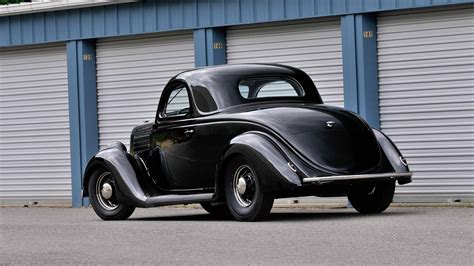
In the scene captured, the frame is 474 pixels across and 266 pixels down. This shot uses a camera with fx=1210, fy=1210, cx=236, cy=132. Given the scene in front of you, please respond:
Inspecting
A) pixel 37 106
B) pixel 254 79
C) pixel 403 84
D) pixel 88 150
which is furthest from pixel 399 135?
pixel 37 106

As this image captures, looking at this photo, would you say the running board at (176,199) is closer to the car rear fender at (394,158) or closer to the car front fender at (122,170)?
the car front fender at (122,170)

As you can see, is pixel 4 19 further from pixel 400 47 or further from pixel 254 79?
pixel 254 79

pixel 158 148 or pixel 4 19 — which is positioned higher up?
pixel 4 19

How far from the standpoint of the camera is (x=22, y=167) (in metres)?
23.7

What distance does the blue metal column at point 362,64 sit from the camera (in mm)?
18547

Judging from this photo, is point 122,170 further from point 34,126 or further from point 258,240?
point 34,126

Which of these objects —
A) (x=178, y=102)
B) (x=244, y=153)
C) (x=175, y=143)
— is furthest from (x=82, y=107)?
(x=244, y=153)

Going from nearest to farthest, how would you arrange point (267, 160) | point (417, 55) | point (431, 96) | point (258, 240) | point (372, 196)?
point (258, 240) → point (267, 160) → point (372, 196) → point (431, 96) → point (417, 55)

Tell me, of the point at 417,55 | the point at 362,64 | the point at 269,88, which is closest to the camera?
the point at 269,88

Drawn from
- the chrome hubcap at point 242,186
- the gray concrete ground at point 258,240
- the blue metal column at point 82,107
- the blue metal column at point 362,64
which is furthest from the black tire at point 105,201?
the blue metal column at point 82,107

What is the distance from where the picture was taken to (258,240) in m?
10.8

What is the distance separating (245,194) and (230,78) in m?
1.76

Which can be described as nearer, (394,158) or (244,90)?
(394,158)

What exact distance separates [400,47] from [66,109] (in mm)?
7416
